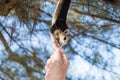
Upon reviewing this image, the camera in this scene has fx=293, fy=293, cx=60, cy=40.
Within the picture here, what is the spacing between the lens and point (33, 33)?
5.32ft

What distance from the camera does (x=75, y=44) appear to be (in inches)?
64.9

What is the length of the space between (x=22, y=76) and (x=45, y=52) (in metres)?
0.20

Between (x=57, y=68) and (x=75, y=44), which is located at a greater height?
(x=57, y=68)

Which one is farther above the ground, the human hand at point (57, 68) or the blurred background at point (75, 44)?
the human hand at point (57, 68)

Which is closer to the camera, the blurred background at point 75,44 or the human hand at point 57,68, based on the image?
the human hand at point 57,68

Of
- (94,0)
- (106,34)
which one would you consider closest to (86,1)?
(94,0)

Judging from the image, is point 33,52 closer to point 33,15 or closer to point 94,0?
point 33,15

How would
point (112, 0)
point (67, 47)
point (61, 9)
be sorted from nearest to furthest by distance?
point (61, 9) → point (112, 0) → point (67, 47)

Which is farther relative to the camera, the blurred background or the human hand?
the blurred background

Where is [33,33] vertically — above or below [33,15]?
below

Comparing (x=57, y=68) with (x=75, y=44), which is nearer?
(x=57, y=68)

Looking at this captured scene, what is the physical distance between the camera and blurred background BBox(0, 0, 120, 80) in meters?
1.55

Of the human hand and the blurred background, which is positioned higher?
the human hand

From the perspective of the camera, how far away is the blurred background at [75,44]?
1.55 meters
